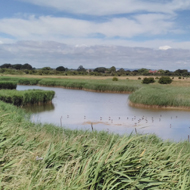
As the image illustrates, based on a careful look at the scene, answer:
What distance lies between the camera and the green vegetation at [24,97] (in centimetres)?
1819

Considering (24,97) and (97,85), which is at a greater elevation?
(97,85)

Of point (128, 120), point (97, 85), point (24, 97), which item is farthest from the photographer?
point (97, 85)

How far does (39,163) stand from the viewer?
12.5 feet

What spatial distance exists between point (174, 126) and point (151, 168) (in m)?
10.8

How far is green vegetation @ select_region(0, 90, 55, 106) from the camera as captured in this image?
18186mm

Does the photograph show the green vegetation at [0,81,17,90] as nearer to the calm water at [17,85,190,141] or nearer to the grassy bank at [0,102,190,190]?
the calm water at [17,85,190,141]

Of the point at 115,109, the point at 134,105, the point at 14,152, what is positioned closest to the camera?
the point at 14,152

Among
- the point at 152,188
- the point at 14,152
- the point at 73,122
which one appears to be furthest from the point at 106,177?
the point at 73,122

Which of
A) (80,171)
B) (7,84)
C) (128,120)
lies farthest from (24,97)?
(80,171)

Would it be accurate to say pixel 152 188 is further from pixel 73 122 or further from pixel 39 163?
pixel 73 122

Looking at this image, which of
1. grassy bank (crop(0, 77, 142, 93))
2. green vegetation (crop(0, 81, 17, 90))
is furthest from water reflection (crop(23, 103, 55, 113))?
grassy bank (crop(0, 77, 142, 93))

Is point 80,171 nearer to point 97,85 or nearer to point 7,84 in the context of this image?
point 7,84

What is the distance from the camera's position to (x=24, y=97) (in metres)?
19.6

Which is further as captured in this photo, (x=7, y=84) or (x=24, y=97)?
(x=7, y=84)
